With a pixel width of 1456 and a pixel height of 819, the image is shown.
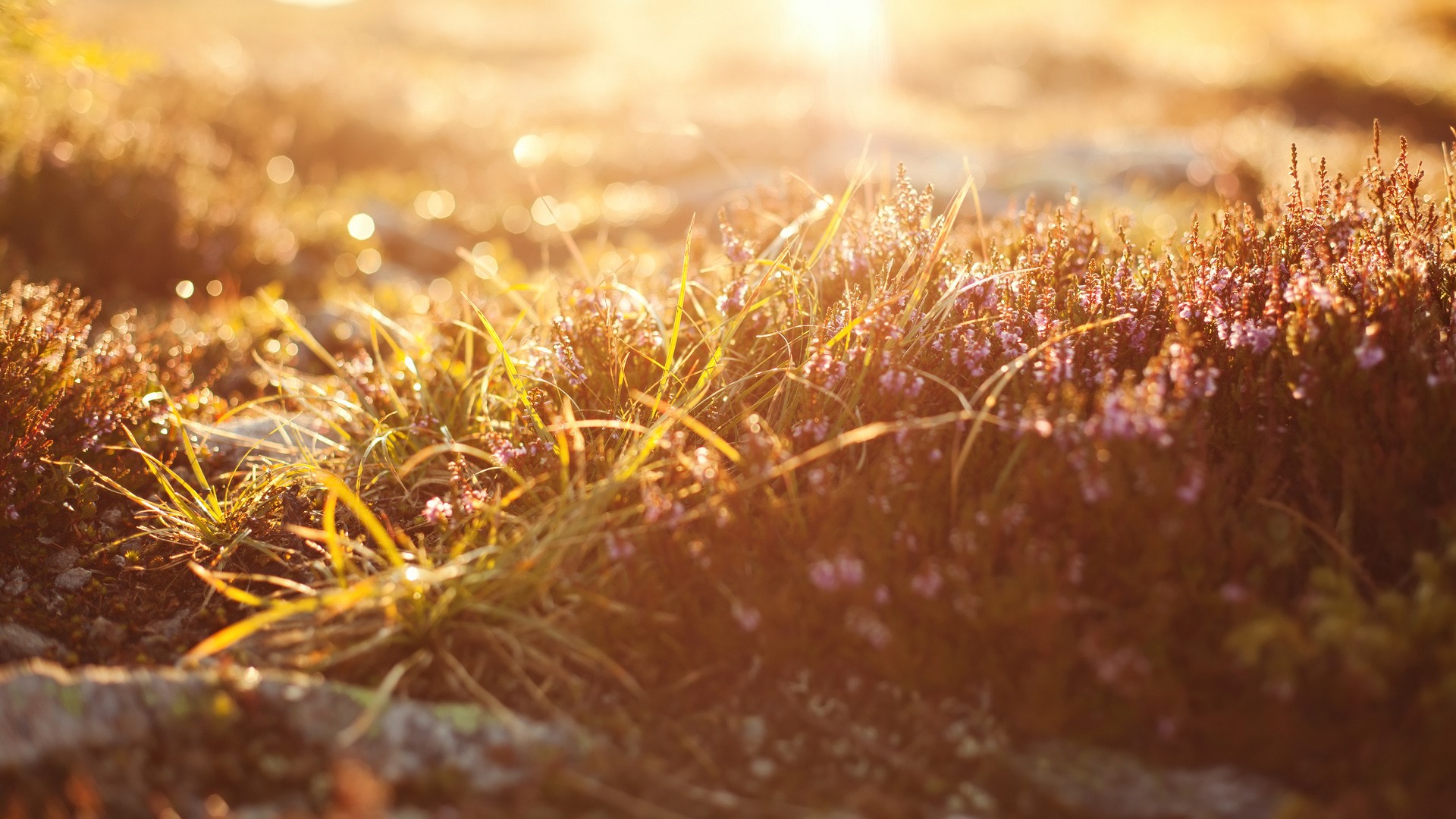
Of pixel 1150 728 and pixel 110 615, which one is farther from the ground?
pixel 1150 728

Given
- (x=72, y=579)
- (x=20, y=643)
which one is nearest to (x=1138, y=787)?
(x=20, y=643)

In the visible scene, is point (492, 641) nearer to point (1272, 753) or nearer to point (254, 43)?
point (1272, 753)

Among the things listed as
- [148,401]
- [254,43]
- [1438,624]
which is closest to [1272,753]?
[1438,624]

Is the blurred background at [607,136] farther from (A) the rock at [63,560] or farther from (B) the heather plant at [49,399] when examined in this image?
(A) the rock at [63,560]

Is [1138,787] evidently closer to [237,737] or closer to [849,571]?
[849,571]

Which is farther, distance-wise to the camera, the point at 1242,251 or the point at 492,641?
the point at 1242,251

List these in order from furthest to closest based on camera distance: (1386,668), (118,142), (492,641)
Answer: (118,142)
(492,641)
(1386,668)
